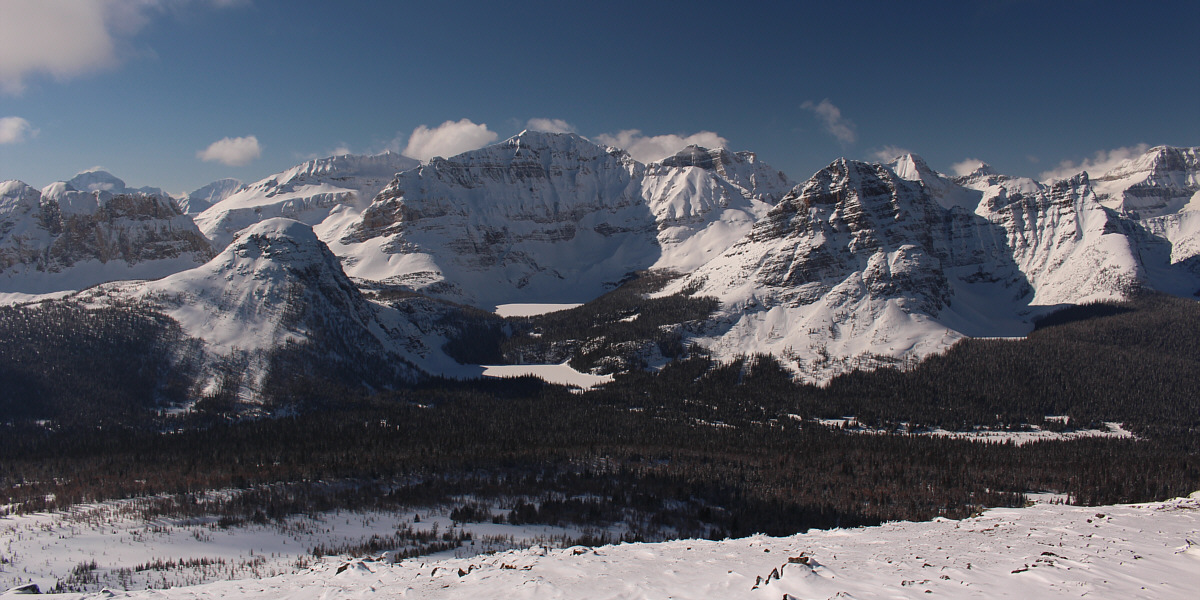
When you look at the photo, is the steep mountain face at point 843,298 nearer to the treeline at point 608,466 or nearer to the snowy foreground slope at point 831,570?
the treeline at point 608,466

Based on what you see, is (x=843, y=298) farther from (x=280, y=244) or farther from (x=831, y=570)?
(x=831, y=570)

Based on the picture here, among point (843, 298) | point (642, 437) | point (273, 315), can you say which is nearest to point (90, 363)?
point (273, 315)

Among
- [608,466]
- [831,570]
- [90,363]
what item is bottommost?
[608,466]

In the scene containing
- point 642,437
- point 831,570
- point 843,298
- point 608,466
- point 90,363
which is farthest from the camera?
point 843,298

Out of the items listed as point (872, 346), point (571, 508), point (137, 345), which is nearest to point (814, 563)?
point (571, 508)

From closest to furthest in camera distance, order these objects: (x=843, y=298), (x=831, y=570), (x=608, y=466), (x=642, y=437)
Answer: (x=831, y=570) → (x=608, y=466) → (x=642, y=437) → (x=843, y=298)

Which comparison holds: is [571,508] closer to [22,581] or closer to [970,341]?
[22,581]
